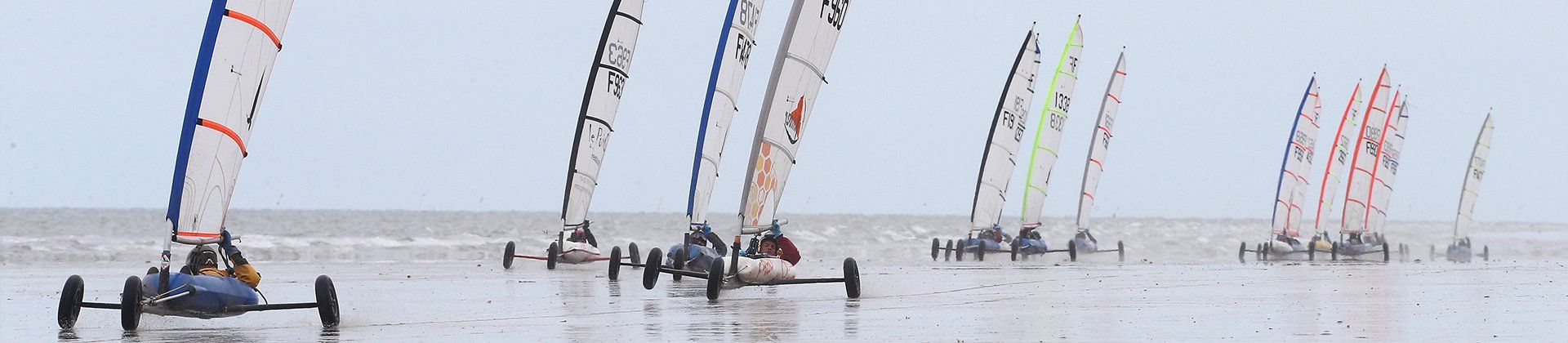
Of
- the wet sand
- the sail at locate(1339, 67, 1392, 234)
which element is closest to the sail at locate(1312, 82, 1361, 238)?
the sail at locate(1339, 67, 1392, 234)

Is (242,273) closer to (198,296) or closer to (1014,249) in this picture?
(198,296)

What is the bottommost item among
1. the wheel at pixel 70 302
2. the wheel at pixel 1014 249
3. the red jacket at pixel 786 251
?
the wheel at pixel 70 302

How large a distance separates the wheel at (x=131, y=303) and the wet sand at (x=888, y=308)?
0.36 ft

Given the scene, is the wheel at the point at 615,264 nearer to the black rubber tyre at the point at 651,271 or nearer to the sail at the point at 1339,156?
the black rubber tyre at the point at 651,271

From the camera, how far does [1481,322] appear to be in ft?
41.4

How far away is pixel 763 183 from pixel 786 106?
0.84 metres

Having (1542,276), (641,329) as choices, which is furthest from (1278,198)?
(641,329)

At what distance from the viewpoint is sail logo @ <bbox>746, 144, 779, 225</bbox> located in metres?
16.9

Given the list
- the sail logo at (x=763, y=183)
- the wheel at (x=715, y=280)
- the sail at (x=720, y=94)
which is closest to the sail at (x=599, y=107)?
the sail at (x=720, y=94)

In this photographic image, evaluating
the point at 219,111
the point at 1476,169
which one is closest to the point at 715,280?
the point at 219,111

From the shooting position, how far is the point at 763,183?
17.0 meters

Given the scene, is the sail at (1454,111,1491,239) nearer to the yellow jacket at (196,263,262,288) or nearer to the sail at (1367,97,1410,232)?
the sail at (1367,97,1410,232)

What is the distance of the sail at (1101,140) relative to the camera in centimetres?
4116

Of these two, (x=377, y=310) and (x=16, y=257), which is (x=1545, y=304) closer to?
(x=377, y=310)
